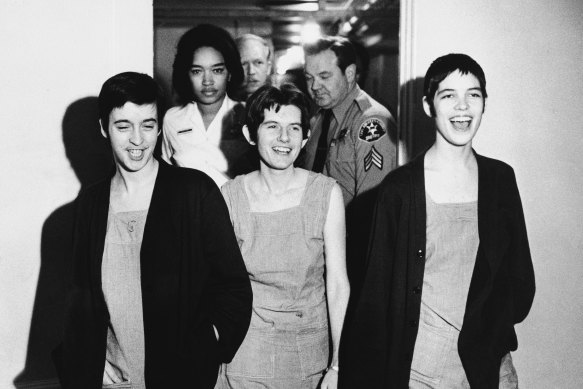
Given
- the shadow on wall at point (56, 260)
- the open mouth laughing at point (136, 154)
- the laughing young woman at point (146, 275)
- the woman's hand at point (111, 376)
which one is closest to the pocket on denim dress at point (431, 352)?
the laughing young woman at point (146, 275)

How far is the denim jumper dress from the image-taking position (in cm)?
193

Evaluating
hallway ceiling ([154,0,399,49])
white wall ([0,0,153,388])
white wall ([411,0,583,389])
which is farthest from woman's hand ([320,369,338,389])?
hallway ceiling ([154,0,399,49])

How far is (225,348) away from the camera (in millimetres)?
1916

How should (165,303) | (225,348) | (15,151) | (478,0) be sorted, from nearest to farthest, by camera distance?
(165,303) < (225,348) < (15,151) < (478,0)

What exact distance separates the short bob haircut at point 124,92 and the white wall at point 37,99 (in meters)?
0.83

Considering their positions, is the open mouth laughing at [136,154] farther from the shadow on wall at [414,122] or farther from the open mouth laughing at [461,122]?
the shadow on wall at [414,122]

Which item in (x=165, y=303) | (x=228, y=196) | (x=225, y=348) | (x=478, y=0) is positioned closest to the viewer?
(x=165, y=303)

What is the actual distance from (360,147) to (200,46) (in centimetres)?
97

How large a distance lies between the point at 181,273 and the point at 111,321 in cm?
27

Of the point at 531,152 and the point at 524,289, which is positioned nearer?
the point at 524,289

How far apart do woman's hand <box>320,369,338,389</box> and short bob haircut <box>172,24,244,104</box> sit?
167 centimetres

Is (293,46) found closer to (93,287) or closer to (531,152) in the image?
(531,152)

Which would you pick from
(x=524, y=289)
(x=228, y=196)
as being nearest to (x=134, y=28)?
(x=228, y=196)

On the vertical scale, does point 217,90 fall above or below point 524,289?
above
